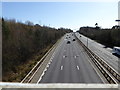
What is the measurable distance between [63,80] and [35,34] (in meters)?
41.6

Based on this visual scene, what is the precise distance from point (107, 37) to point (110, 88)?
55.1 m

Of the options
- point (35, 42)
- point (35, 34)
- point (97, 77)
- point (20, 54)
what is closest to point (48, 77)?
point (97, 77)

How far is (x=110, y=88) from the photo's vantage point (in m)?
4.18

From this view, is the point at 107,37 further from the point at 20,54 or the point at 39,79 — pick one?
the point at 39,79

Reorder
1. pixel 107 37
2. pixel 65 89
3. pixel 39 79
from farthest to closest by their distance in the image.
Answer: pixel 107 37 → pixel 39 79 → pixel 65 89

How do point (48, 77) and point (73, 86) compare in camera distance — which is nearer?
point (73, 86)

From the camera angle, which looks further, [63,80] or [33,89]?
[63,80]

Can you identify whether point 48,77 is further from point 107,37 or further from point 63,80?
point 107,37

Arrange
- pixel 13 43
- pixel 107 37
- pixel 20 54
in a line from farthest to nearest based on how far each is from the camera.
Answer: pixel 107 37
pixel 13 43
pixel 20 54

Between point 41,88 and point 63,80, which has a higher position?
point 41,88

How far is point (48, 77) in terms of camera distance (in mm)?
17578

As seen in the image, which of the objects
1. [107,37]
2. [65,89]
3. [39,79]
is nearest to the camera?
[65,89]

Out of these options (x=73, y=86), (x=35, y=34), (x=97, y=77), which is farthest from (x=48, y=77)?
(x=35, y=34)

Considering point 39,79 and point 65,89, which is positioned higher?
point 65,89
